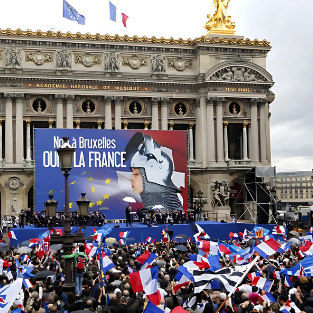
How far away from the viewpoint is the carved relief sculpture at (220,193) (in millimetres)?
56375

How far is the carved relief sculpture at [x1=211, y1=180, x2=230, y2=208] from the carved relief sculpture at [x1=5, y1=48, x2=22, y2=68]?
23.1 meters

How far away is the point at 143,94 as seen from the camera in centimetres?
5744

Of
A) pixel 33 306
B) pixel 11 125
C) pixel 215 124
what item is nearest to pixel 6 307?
pixel 33 306

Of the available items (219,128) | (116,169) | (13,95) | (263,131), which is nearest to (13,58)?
(13,95)

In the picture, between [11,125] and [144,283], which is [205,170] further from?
[144,283]

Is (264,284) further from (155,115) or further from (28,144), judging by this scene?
(155,115)

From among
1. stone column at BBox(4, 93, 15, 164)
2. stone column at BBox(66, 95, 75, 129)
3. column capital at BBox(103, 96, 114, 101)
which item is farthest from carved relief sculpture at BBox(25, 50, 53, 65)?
column capital at BBox(103, 96, 114, 101)

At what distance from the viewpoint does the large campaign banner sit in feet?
157

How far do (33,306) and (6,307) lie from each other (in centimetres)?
187

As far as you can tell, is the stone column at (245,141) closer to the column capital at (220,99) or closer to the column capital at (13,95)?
the column capital at (220,99)

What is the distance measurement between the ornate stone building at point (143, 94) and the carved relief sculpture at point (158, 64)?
10 cm

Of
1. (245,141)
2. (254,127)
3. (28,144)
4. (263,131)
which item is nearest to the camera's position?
(28,144)

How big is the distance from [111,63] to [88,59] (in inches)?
93.3

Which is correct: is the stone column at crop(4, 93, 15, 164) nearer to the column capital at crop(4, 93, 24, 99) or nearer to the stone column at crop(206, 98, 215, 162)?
the column capital at crop(4, 93, 24, 99)
